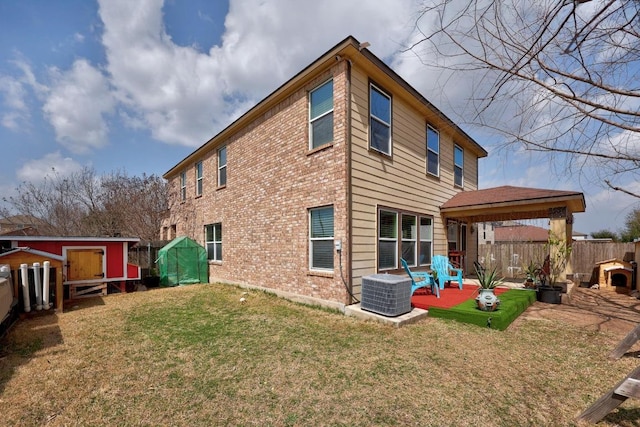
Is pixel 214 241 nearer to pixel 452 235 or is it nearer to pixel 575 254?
pixel 452 235

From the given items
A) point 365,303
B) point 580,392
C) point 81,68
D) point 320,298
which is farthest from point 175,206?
point 580,392

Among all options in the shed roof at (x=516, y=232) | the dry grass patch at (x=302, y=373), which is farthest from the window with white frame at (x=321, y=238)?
the shed roof at (x=516, y=232)

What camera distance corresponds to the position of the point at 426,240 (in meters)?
8.96

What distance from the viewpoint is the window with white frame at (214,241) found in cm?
1131

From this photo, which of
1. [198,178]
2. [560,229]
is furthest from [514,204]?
[198,178]

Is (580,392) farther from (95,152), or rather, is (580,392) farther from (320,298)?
(95,152)

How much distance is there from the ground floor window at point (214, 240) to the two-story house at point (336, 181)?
1.38 ft

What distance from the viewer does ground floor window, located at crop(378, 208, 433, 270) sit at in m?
7.20

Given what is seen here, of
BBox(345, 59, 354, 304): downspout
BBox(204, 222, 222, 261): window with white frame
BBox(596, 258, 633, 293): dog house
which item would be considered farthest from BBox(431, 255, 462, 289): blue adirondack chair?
BBox(204, 222, 222, 261): window with white frame

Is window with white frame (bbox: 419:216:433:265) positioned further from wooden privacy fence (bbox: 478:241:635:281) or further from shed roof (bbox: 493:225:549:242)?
shed roof (bbox: 493:225:549:242)

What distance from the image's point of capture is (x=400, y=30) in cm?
285

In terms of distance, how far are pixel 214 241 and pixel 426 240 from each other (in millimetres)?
7885

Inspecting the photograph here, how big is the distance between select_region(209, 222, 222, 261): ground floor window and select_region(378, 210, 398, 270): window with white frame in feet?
21.7

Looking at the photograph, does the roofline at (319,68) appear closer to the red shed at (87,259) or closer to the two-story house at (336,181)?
the two-story house at (336,181)
